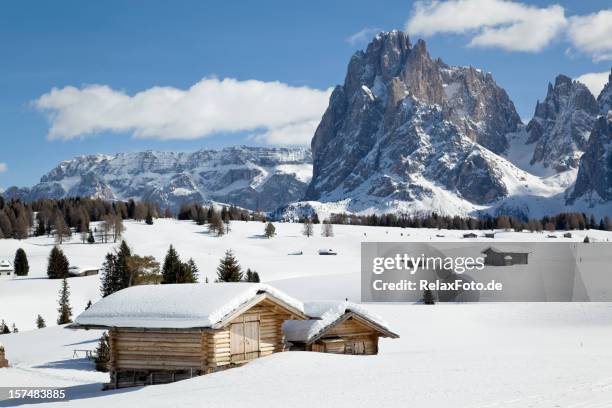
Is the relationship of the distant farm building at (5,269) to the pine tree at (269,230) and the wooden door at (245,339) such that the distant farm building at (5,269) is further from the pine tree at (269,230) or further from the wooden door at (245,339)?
the wooden door at (245,339)

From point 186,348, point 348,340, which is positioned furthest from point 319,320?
point 186,348

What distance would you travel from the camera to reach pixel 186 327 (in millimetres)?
26281

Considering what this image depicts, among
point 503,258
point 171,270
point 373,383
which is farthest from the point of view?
point 503,258

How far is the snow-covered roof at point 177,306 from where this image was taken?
26.6 meters

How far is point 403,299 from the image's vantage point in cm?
7506

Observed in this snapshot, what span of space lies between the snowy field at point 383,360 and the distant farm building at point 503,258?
1716 cm

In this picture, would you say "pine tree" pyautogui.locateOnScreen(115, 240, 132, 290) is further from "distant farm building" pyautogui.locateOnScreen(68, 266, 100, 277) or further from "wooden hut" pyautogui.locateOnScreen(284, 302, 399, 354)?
"wooden hut" pyautogui.locateOnScreen(284, 302, 399, 354)

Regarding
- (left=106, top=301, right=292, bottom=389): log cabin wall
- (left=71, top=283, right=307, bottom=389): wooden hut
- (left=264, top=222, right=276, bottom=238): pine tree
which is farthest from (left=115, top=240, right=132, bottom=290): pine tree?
(left=264, top=222, right=276, bottom=238): pine tree

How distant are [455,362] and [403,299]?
47.6 metres

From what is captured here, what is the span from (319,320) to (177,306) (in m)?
7.52

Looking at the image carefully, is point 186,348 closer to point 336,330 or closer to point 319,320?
point 319,320

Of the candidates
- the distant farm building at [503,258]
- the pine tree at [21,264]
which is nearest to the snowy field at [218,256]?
the pine tree at [21,264]

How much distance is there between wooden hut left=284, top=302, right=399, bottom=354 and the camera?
32.4 metres

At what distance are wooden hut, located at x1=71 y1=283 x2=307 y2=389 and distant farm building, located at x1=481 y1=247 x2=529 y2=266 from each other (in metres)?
64.7
